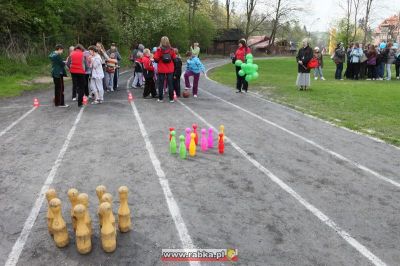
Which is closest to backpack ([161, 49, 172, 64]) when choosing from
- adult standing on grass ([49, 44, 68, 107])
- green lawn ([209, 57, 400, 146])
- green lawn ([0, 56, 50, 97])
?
adult standing on grass ([49, 44, 68, 107])

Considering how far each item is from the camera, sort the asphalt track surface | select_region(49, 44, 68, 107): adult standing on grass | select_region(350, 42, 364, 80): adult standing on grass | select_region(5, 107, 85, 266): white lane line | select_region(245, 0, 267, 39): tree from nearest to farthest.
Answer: select_region(5, 107, 85, 266): white lane line < the asphalt track surface < select_region(49, 44, 68, 107): adult standing on grass < select_region(350, 42, 364, 80): adult standing on grass < select_region(245, 0, 267, 39): tree

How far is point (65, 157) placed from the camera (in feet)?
22.7

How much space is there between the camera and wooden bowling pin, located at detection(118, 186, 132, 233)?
4.12m

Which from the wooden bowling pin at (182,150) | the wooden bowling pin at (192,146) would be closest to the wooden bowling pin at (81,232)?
the wooden bowling pin at (182,150)

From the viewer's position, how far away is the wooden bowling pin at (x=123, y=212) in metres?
4.12

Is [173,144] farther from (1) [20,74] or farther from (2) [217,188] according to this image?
(1) [20,74]

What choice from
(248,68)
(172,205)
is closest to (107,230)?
(172,205)

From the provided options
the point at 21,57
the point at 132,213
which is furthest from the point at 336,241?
the point at 21,57

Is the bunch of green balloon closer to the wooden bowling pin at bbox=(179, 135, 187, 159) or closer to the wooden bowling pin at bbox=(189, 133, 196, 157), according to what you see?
the wooden bowling pin at bbox=(189, 133, 196, 157)

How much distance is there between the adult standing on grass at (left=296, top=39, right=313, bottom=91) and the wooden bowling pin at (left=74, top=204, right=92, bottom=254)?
13603 millimetres

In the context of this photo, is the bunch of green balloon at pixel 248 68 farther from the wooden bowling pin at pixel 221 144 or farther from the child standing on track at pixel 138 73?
the wooden bowling pin at pixel 221 144

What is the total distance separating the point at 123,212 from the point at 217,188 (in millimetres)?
1780

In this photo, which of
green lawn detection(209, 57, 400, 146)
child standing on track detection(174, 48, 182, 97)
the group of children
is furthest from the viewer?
child standing on track detection(174, 48, 182, 97)

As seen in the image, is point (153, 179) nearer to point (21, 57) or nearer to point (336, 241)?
point (336, 241)
